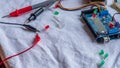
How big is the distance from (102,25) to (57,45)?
0.54 feet

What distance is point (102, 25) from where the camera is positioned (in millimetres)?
686

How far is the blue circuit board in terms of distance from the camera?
0.65m

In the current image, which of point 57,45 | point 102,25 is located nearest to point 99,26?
point 102,25

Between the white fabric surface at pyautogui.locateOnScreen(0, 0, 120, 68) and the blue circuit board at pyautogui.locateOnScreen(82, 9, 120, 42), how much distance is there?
21 mm

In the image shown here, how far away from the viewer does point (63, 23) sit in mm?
742

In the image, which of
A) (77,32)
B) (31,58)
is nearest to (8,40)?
(31,58)

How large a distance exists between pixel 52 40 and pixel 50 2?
208mm

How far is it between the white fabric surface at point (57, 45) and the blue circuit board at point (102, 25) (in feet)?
0.07

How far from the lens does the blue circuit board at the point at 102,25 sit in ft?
2.15

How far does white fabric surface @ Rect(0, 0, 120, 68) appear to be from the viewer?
60cm

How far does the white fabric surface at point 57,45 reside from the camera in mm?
600

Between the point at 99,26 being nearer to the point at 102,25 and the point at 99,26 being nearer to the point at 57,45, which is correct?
the point at 102,25

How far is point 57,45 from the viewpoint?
0.65 meters

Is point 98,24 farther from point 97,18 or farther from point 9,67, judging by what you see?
point 9,67
